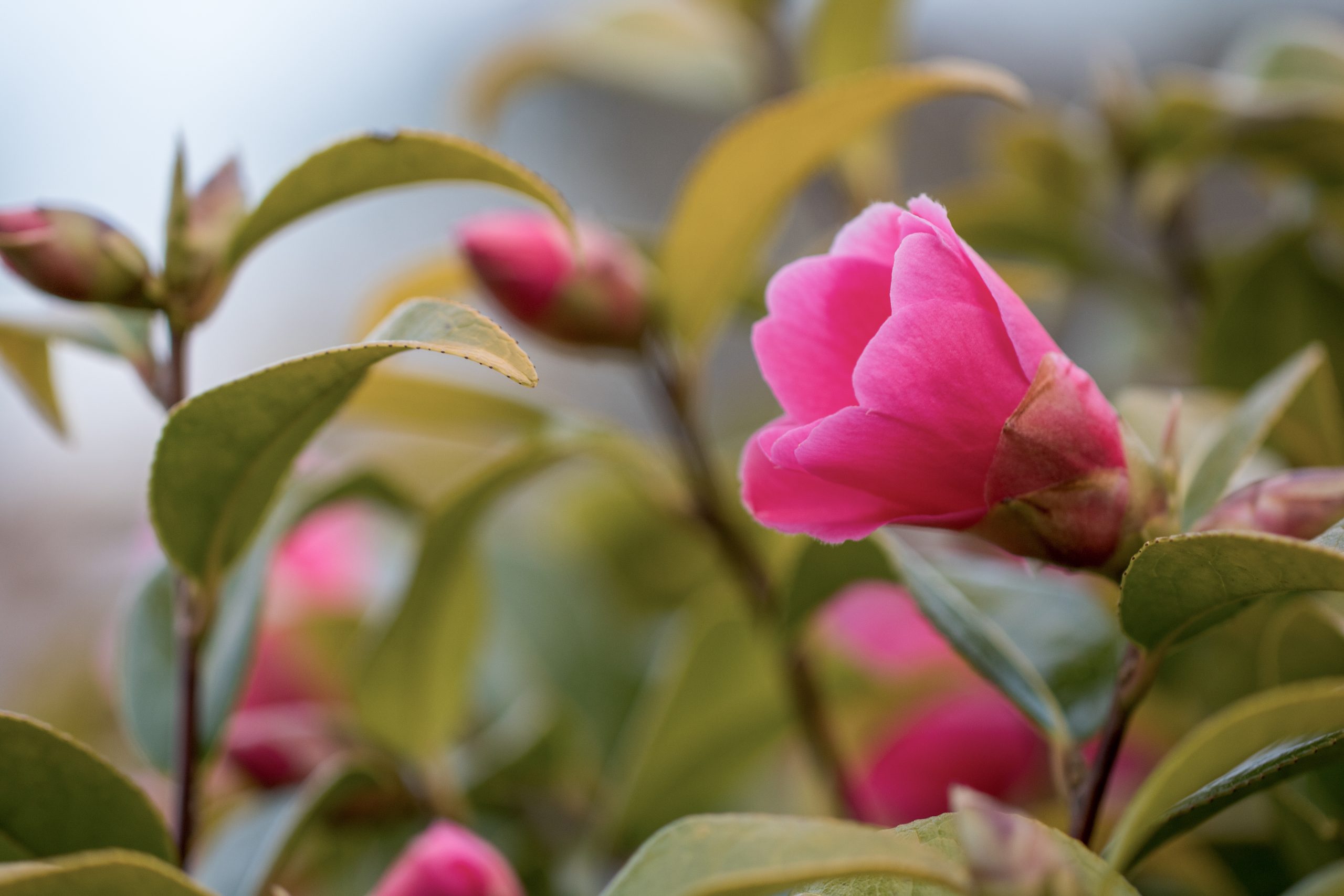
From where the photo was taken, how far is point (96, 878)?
308 mm

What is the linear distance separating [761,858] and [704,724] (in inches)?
19.2

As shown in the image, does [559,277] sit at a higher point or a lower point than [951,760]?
higher

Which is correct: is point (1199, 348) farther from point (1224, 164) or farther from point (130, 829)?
point (130, 829)

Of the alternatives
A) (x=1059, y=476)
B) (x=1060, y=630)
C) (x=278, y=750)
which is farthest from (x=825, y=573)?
(x=278, y=750)

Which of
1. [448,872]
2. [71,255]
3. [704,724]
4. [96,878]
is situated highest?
[71,255]

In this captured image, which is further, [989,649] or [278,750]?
[278,750]

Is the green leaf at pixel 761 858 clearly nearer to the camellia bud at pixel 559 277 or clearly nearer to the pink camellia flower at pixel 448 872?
the pink camellia flower at pixel 448 872

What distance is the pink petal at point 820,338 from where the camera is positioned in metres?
0.39

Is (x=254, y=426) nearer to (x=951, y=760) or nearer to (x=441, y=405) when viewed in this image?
(x=441, y=405)

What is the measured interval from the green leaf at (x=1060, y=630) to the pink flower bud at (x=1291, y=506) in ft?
0.27

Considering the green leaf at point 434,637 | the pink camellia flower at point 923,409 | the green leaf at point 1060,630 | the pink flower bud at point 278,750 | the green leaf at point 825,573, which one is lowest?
the pink flower bud at point 278,750

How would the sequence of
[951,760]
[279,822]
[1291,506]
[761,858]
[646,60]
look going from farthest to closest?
[646,60] → [951,760] → [279,822] → [1291,506] → [761,858]

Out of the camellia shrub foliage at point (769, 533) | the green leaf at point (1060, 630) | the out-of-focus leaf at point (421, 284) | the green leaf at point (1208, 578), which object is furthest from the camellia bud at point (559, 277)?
the green leaf at point (1208, 578)

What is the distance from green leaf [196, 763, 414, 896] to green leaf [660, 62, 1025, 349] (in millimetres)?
321
